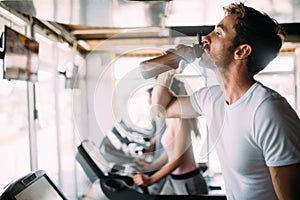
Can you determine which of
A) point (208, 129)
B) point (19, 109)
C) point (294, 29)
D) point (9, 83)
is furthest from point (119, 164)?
point (294, 29)

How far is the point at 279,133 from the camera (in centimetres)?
128

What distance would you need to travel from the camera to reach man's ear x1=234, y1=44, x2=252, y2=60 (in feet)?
4.76

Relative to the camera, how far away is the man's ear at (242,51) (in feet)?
4.76

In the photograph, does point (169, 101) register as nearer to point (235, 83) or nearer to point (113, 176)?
point (235, 83)

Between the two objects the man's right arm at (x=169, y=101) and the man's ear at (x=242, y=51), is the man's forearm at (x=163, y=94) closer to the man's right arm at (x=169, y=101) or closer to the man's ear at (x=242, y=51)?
the man's right arm at (x=169, y=101)

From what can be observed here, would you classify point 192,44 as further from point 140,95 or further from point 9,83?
point 9,83

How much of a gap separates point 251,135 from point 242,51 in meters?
0.33

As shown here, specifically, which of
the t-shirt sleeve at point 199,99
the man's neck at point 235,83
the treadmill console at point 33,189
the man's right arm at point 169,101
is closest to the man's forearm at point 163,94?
the man's right arm at point 169,101

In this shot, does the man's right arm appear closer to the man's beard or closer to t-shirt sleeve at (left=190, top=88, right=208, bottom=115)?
t-shirt sleeve at (left=190, top=88, right=208, bottom=115)

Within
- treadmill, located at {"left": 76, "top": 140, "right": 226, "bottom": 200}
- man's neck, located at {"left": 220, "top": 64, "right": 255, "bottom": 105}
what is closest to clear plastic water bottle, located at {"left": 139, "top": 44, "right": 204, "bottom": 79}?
man's neck, located at {"left": 220, "top": 64, "right": 255, "bottom": 105}

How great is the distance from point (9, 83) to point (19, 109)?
0.33 meters

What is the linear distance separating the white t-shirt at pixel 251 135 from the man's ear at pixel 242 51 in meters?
0.12

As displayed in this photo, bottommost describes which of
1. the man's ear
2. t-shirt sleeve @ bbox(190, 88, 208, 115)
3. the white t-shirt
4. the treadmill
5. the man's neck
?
the treadmill

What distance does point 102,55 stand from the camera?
6.42 ft
